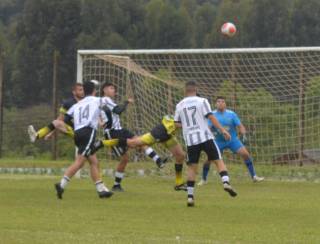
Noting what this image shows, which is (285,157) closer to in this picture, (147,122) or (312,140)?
(312,140)

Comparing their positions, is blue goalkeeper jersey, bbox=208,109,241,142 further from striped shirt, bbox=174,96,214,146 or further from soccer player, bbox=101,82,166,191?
striped shirt, bbox=174,96,214,146

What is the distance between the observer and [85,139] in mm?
15102

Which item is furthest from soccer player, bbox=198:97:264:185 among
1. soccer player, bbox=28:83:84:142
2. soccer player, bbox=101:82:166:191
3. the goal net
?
soccer player, bbox=28:83:84:142

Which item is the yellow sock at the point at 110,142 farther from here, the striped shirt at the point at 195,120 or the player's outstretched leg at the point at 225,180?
the player's outstretched leg at the point at 225,180

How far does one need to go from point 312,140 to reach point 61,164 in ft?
23.9

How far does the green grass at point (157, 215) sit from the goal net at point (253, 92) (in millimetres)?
3835

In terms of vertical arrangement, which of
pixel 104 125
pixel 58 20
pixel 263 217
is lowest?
pixel 263 217

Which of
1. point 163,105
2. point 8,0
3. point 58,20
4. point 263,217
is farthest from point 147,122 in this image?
point 8,0

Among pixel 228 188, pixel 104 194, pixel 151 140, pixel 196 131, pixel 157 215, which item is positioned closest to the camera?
pixel 157 215

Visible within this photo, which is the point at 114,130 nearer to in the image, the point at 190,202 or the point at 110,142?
the point at 110,142

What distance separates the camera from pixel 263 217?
492 inches

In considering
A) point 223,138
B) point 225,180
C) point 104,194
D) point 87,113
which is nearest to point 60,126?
point 87,113

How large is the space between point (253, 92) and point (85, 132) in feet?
28.4

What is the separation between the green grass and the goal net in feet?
12.6
